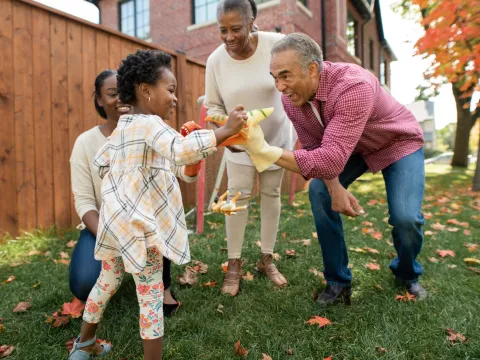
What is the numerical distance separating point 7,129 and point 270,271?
2.89 metres

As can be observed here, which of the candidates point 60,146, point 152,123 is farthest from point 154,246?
point 60,146

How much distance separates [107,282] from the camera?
1.90m

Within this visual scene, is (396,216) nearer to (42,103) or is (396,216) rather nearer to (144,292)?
(144,292)

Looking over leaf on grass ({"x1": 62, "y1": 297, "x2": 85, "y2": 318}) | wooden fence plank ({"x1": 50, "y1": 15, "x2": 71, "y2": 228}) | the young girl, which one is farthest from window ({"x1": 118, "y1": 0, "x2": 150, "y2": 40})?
the young girl

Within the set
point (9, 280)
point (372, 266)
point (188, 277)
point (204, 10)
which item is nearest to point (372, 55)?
point (204, 10)

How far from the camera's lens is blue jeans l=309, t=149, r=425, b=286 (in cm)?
236

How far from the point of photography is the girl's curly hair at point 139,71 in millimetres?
1771

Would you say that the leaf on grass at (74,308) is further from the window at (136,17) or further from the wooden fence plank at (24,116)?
the window at (136,17)

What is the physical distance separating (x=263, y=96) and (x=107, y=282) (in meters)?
1.65

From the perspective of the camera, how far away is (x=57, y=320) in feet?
7.58

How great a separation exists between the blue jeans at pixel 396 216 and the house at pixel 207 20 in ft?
27.6

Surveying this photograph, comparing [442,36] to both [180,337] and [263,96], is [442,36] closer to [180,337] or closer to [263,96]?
[263,96]

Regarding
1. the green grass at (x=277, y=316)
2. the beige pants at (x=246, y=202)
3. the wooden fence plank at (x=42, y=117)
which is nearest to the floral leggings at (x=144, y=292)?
the green grass at (x=277, y=316)

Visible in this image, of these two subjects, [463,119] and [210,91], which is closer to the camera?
[210,91]
